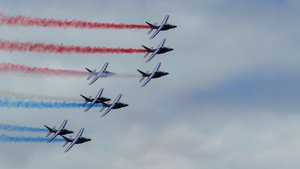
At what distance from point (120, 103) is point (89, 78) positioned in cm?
1181

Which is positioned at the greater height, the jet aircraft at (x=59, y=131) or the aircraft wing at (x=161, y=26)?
the aircraft wing at (x=161, y=26)

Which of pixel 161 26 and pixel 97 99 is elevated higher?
pixel 161 26

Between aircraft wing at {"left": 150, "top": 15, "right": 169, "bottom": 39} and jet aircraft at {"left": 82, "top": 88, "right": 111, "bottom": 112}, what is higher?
aircraft wing at {"left": 150, "top": 15, "right": 169, "bottom": 39}

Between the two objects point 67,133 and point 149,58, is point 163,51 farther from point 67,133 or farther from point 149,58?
point 67,133

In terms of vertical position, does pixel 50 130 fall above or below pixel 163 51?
below

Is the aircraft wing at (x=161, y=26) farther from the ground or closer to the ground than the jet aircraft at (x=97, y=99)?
farther from the ground

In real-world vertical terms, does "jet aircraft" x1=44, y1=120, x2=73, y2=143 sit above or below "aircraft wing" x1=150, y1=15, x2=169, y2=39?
below

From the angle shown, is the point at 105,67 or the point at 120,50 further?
the point at 105,67

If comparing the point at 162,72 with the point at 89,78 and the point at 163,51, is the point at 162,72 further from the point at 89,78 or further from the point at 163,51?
the point at 89,78

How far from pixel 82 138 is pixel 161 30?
2618cm

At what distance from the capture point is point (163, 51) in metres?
188

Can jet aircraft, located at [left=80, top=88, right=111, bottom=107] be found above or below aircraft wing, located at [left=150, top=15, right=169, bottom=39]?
below

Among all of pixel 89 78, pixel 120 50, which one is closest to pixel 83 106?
pixel 89 78

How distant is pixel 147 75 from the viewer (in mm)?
185750
